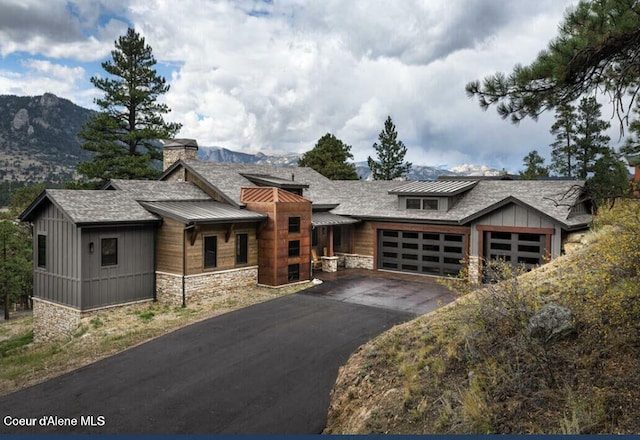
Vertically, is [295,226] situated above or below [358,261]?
above

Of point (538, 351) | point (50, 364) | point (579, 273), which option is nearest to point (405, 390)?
point (538, 351)

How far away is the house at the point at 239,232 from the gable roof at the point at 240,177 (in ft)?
0.39

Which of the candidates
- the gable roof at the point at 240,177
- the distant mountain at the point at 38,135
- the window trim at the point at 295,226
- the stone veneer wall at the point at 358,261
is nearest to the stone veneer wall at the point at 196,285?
the window trim at the point at 295,226

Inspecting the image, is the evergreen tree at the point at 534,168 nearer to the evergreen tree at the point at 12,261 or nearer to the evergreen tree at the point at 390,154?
the evergreen tree at the point at 390,154

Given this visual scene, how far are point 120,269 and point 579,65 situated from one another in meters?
16.5

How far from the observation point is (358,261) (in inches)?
1006

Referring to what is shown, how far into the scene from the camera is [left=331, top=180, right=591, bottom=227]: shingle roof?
1998 cm

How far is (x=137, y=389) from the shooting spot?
9.81 metres

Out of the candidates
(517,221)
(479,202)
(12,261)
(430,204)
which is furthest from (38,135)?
(517,221)

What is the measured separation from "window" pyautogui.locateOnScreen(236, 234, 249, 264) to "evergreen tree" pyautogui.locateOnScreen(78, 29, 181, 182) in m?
17.5

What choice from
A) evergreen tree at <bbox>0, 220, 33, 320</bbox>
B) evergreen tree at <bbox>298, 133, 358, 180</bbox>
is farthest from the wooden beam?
evergreen tree at <bbox>298, 133, 358, 180</bbox>

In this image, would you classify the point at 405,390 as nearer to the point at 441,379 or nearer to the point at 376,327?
the point at 441,379

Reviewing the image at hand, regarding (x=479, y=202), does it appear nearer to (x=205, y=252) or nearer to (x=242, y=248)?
(x=242, y=248)

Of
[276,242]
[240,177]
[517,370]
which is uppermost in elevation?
[240,177]
